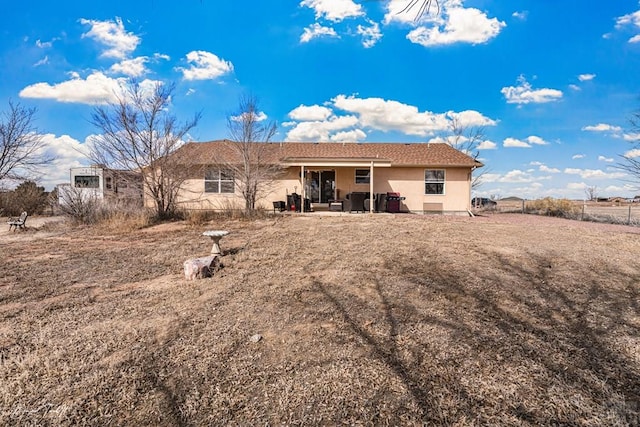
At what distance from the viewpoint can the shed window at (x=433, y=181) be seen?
1786 centimetres

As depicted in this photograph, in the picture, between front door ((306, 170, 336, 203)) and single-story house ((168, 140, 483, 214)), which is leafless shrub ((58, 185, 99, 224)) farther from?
front door ((306, 170, 336, 203))

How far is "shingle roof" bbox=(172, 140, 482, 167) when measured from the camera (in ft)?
55.8

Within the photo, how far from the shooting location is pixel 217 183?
17.3m

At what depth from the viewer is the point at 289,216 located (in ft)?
46.7

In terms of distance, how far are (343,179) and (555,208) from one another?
12065 millimetres

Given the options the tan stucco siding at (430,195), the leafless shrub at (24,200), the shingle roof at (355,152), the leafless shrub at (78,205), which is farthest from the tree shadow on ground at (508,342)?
the leafless shrub at (24,200)

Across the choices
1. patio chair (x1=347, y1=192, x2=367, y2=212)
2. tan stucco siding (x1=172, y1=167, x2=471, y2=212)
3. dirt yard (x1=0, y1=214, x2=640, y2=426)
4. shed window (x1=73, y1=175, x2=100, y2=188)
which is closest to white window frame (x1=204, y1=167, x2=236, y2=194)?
tan stucco siding (x1=172, y1=167, x2=471, y2=212)

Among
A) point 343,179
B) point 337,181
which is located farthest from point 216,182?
point 343,179

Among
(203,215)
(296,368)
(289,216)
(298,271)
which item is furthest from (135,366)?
(289,216)

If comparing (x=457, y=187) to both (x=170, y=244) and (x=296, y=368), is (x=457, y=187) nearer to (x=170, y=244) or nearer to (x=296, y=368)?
(x=170, y=244)

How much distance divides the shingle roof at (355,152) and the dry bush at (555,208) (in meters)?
5.50

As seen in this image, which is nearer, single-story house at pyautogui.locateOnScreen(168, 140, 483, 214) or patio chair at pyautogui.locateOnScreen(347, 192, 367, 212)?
patio chair at pyautogui.locateOnScreen(347, 192, 367, 212)

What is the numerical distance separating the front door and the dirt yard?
11446 mm

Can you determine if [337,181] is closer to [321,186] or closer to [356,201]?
[321,186]
